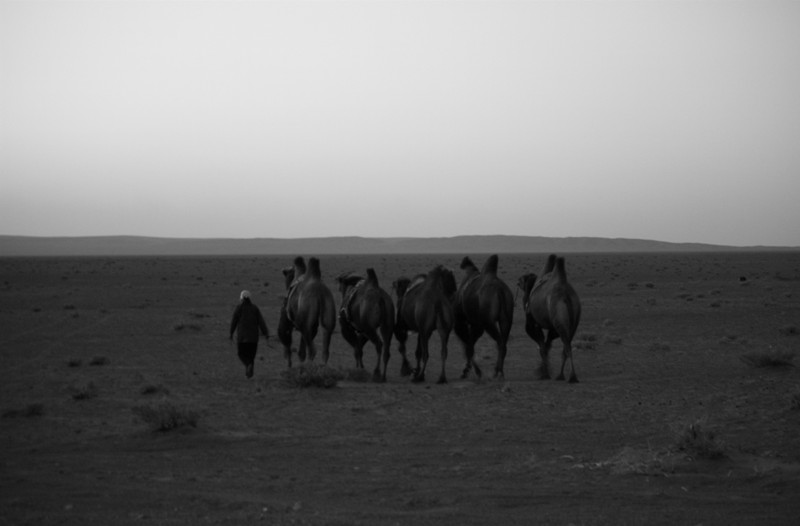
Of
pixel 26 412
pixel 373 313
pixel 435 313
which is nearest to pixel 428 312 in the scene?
pixel 435 313

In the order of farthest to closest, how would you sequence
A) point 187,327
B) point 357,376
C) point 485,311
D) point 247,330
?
point 187,327
point 247,330
point 357,376
point 485,311

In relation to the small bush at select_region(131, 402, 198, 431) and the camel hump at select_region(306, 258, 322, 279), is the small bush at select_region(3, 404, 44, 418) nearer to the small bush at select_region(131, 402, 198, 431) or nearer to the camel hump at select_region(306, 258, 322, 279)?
the small bush at select_region(131, 402, 198, 431)

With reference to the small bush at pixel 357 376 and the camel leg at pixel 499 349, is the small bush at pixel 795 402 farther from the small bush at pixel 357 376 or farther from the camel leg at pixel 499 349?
the small bush at pixel 357 376

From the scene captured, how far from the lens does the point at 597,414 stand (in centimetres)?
1259

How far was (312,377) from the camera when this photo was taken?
47.8ft

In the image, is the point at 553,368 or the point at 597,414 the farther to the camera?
the point at 553,368

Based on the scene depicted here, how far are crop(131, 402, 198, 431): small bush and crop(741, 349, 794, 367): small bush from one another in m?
10.2

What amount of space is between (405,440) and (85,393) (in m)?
5.45

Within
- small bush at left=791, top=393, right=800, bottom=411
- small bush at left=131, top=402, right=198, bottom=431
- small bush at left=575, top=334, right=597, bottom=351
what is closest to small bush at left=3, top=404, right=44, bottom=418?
small bush at left=131, top=402, right=198, bottom=431

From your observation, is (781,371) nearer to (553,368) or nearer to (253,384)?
(553,368)

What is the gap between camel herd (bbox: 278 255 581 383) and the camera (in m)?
15.5

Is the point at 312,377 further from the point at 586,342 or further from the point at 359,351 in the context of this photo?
the point at 586,342

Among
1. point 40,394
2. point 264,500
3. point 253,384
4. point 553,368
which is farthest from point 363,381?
point 264,500

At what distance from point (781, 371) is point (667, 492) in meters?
8.42
